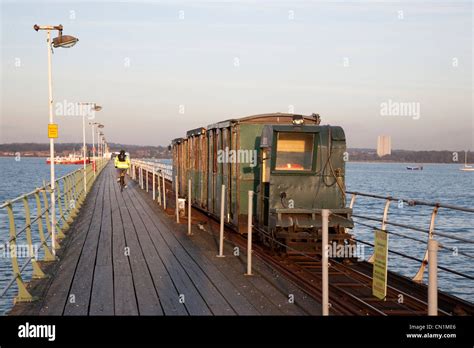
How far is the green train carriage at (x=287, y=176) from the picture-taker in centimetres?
1384

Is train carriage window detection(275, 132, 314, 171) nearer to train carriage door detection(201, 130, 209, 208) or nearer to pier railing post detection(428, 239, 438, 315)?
train carriage door detection(201, 130, 209, 208)

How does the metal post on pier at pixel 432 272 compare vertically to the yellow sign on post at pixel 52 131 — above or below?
below

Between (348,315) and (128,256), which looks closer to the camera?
(348,315)

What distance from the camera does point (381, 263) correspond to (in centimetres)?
809

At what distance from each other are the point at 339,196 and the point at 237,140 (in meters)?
3.56

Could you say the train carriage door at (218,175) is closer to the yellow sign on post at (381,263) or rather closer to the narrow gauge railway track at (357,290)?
the narrow gauge railway track at (357,290)

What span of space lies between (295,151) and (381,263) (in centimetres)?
716

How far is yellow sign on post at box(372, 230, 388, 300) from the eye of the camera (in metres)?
7.88

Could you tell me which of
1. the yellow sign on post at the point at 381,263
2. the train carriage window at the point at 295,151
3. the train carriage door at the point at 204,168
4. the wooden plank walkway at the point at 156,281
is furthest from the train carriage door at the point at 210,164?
the yellow sign on post at the point at 381,263

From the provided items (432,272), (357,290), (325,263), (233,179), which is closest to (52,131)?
(233,179)

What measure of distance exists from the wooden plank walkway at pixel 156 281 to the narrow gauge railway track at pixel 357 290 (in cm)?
35
